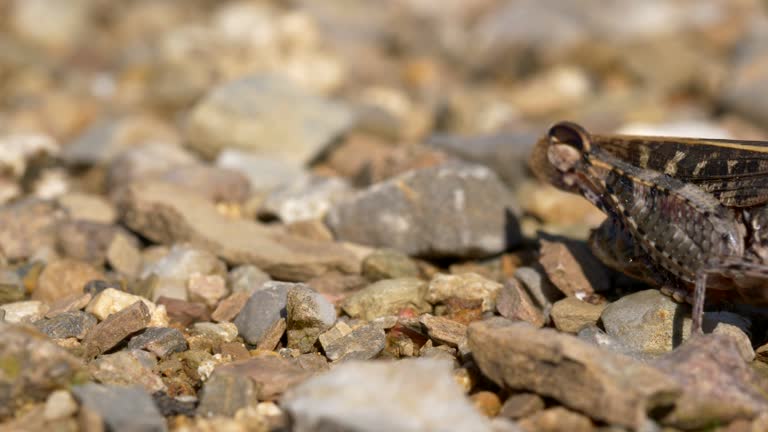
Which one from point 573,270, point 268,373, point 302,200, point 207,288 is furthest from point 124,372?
point 302,200

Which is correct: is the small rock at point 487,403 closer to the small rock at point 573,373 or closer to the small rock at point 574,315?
the small rock at point 573,373

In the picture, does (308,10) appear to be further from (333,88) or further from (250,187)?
(250,187)

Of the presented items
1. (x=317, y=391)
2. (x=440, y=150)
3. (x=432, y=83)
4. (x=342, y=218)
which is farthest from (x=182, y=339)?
(x=432, y=83)

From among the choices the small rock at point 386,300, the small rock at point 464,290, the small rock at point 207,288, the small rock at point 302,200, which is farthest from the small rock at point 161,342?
the small rock at point 302,200

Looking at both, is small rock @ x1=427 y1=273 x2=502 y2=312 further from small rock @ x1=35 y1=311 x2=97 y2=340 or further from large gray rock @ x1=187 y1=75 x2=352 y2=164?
large gray rock @ x1=187 y1=75 x2=352 y2=164

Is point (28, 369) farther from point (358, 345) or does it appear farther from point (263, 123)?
point (263, 123)

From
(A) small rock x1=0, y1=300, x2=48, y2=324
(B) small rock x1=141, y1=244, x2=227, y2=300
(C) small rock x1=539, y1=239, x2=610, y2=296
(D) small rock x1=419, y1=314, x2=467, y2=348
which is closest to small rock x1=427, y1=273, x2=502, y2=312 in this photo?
(C) small rock x1=539, y1=239, x2=610, y2=296

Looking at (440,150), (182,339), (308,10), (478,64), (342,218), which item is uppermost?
(308,10)
